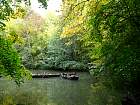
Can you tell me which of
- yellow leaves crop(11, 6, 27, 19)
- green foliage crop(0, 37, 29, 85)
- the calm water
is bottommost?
the calm water

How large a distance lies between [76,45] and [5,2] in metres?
35.5

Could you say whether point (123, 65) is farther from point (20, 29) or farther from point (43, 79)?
point (20, 29)

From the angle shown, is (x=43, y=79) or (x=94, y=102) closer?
(x=94, y=102)

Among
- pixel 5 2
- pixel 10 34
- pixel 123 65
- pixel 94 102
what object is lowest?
pixel 94 102

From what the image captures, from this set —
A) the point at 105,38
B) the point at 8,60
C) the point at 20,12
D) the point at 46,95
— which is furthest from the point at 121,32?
the point at 8,60

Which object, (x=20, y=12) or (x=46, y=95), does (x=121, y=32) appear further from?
(x=46, y=95)

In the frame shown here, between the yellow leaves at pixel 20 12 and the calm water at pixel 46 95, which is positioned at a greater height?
the yellow leaves at pixel 20 12

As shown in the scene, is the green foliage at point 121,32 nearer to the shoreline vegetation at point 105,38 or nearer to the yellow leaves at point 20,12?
the shoreline vegetation at point 105,38

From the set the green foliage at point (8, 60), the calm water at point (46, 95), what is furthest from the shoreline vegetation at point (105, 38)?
the calm water at point (46, 95)

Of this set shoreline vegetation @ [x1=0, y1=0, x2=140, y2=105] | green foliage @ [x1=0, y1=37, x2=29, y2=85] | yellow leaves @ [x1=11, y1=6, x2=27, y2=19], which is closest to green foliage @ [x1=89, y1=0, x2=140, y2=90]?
shoreline vegetation @ [x1=0, y1=0, x2=140, y2=105]

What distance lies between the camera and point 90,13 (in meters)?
16.7

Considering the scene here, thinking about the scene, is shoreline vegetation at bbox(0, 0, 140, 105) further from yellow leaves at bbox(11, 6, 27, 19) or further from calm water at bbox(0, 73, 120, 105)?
calm water at bbox(0, 73, 120, 105)

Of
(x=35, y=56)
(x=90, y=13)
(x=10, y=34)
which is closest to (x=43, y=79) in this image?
(x=90, y=13)

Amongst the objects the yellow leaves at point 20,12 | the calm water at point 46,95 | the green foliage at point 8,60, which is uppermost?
the yellow leaves at point 20,12
